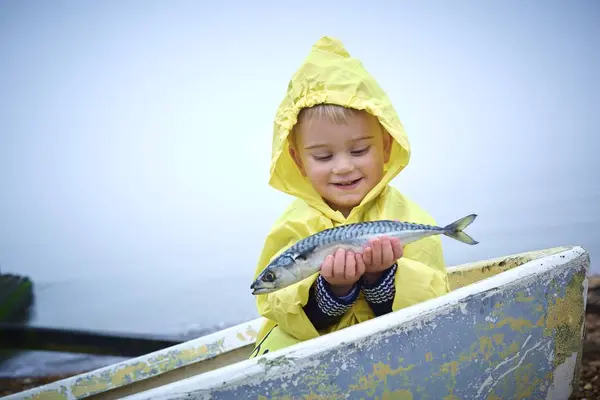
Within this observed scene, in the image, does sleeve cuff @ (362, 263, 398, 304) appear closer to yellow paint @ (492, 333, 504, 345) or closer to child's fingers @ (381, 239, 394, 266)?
child's fingers @ (381, 239, 394, 266)

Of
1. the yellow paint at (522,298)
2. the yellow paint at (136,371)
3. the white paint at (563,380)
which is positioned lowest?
the yellow paint at (136,371)

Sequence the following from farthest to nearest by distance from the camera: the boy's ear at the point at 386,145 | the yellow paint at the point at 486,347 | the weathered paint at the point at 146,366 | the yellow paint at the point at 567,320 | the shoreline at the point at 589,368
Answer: the shoreline at the point at 589,368
the weathered paint at the point at 146,366
the boy's ear at the point at 386,145
the yellow paint at the point at 567,320
the yellow paint at the point at 486,347

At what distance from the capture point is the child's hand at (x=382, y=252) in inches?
49.1

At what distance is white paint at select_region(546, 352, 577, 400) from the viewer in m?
1.39

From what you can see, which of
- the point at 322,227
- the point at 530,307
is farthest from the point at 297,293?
the point at 530,307

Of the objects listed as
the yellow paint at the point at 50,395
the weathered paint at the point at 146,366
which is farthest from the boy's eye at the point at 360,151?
the yellow paint at the point at 50,395

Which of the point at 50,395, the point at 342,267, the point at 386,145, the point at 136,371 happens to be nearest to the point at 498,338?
the point at 342,267

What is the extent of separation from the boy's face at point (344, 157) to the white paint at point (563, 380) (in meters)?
0.87

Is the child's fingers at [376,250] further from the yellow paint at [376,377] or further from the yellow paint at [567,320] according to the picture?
the yellow paint at [567,320]

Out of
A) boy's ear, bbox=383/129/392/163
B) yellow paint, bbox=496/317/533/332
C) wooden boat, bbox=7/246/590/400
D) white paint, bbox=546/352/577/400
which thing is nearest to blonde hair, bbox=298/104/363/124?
boy's ear, bbox=383/129/392/163

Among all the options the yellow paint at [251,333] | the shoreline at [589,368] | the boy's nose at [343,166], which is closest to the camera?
the boy's nose at [343,166]

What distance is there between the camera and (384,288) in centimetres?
137

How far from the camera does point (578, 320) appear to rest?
1428mm

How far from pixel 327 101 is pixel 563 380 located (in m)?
1.24
